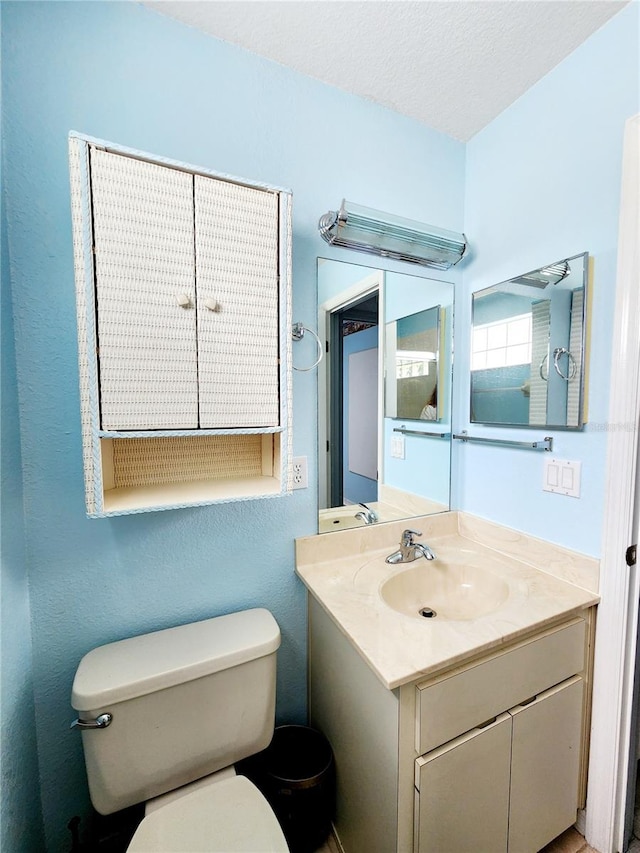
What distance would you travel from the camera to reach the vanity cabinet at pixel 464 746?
0.81m

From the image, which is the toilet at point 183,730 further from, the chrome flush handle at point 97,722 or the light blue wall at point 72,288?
the light blue wall at point 72,288

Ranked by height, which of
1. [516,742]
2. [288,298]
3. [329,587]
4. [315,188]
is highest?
[315,188]

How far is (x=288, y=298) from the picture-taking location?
3.15 feet

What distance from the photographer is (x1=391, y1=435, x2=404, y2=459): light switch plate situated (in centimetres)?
153

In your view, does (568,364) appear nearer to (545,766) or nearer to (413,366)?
(413,366)

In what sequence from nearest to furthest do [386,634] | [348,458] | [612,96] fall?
[386,634] → [612,96] → [348,458]

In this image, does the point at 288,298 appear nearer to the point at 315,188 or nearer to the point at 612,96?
the point at 315,188

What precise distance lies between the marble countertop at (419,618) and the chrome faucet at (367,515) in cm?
9

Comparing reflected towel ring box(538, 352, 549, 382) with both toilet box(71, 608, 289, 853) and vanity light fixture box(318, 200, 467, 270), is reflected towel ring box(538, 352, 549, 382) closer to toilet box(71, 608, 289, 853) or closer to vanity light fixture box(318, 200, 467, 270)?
vanity light fixture box(318, 200, 467, 270)

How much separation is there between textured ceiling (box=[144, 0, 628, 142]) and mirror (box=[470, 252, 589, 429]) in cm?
66

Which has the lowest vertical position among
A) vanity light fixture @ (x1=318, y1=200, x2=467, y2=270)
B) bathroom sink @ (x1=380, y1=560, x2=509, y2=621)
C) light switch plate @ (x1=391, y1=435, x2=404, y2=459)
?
bathroom sink @ (x1=380, y1=560, x2=509, y2=621)

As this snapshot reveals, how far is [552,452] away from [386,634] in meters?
0.84

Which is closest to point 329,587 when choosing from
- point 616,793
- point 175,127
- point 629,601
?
point 629,601

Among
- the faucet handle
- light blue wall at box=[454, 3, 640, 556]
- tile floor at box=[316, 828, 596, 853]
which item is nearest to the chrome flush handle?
tile floor at box=[316, 828, 596, 853]
